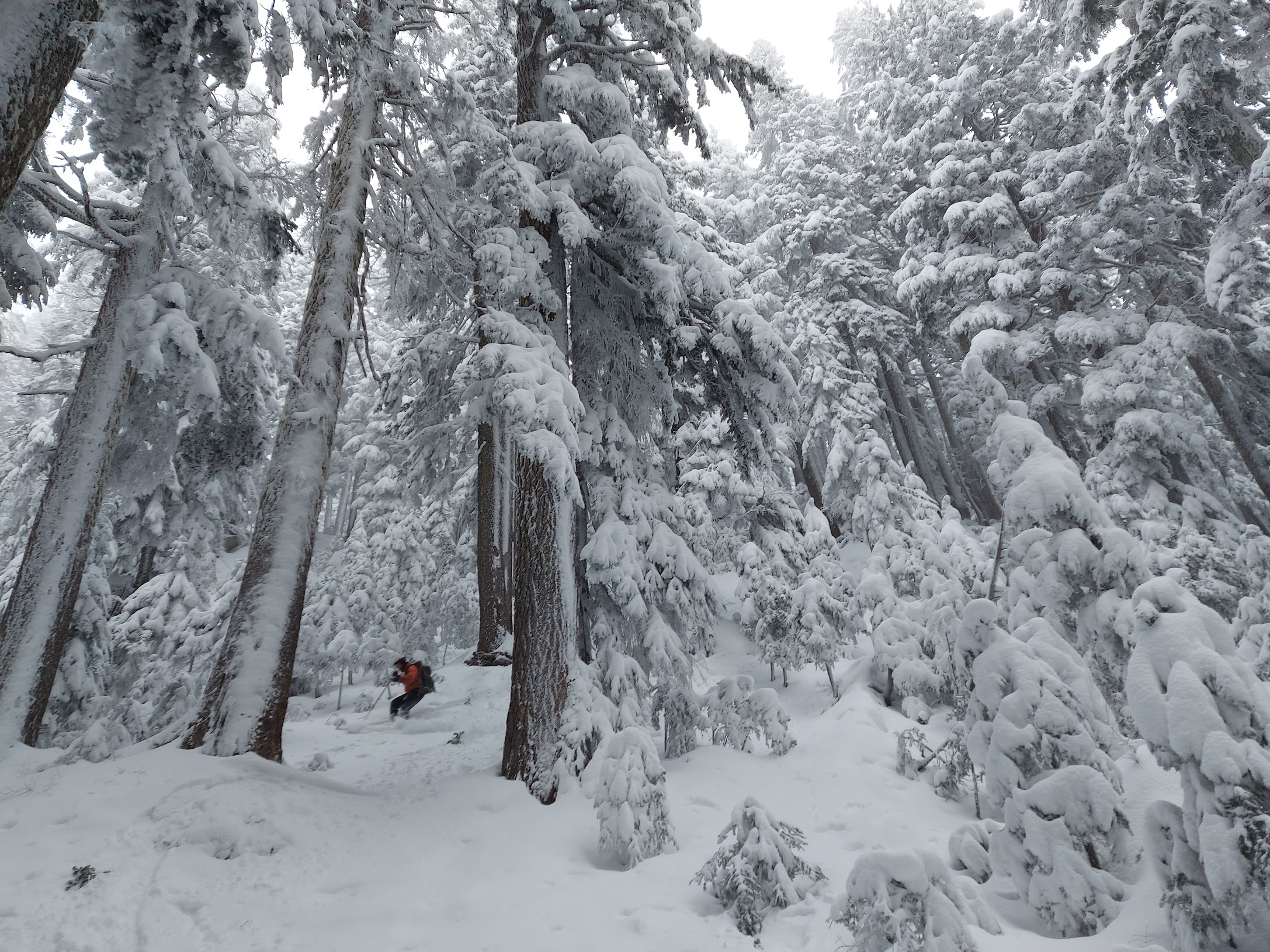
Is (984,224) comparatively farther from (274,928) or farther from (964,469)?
(274,928)

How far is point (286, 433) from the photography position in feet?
20.7

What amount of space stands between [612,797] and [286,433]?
499cm

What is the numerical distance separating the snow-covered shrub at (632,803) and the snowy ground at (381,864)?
0.55ft

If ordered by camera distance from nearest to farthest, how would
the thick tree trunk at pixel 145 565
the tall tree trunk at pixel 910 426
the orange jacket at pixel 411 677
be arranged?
the orange jacket at pixel 411 677 < the thick tree trunk at pixel 145 565 < the tall tree trunk at pixel 910 426

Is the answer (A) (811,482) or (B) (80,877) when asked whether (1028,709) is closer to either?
(B) (80,877)

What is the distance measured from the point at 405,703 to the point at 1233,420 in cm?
1825

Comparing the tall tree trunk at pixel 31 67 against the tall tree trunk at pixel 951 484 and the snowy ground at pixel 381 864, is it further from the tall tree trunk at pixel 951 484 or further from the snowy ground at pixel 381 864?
the tall tree trunk at pixel 951 484

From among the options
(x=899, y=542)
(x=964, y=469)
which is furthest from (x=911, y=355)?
(x=899, y=542)

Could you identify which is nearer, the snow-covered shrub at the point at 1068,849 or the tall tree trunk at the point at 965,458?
the snow-covered shrub at the point at 1068,849

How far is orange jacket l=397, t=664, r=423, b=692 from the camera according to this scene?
11.6 metres

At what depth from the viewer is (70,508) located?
20.4ft

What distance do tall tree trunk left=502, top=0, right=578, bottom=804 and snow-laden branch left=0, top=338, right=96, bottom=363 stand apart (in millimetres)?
4631

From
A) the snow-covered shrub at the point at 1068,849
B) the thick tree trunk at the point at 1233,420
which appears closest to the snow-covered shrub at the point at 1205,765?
the snow-covered shrub at the point at 1068,849

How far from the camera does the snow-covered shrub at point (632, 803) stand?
4.80 meters
